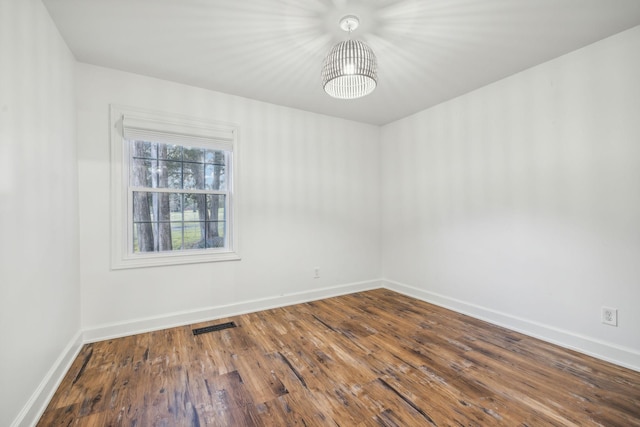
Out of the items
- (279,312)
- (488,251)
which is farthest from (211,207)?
(488,251)

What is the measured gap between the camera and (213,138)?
310 centimetres

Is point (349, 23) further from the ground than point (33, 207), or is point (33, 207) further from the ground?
point (349, 23)

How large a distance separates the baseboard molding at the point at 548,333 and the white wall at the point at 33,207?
12.0 feet

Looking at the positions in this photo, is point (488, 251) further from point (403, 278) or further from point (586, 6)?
point (586, 6)

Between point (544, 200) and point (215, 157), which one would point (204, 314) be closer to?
point (215, 157)

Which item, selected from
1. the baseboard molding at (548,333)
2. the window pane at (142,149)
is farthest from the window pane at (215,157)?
the baseboard molding at (548,333)

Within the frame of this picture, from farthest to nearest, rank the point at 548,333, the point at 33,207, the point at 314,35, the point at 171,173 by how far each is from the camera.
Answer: the point at 171,173, the point at 548,333, the point at 314,35, the point at 33,207

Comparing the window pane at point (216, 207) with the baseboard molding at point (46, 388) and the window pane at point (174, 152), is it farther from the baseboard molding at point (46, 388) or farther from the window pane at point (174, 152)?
the baseboard molding at point (46, 388)

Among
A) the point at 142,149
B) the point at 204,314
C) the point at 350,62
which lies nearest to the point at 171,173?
the point at 142,149

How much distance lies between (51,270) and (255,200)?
1.89m

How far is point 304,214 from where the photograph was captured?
3.70m

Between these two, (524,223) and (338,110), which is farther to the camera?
(338,110)

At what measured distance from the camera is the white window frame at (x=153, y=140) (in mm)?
2635

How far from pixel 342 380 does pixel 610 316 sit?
7.22 ft
